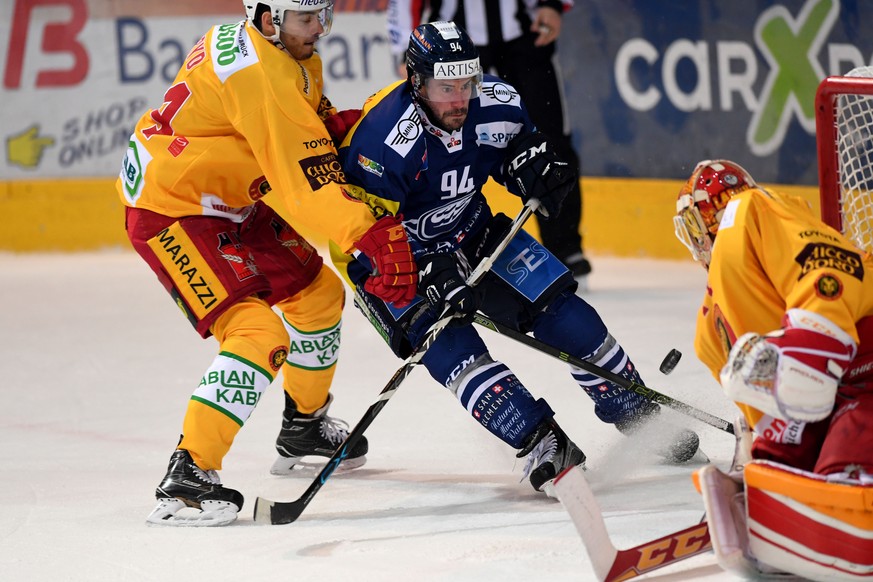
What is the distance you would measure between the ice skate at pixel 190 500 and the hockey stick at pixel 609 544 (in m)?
0.89

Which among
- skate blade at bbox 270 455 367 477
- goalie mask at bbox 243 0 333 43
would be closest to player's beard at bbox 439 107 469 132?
goalie mask at bbox 243 0 333 43

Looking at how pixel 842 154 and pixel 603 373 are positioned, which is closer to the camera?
pixel 603 373

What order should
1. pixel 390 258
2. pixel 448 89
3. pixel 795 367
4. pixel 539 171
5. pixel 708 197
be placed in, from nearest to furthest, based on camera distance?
pixel 795 367, pixel 708 197, pixel 390 258, pixel 448 89, pixel 539 171

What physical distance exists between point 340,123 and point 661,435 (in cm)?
107

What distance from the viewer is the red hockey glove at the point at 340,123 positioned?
3205mm

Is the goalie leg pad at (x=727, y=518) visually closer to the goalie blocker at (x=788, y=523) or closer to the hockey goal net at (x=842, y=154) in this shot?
the goalie blocker at (x=788, y=523)

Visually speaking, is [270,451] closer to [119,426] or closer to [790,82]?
[119,426]

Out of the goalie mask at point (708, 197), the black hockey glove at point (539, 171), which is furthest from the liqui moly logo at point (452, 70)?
the goalie mask at point (708, 197)

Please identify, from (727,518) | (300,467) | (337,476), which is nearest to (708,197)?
(727,518)

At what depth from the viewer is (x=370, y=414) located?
296 centimetres

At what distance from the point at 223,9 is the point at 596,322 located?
150 inches

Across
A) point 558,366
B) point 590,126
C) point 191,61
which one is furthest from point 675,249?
point 191,61

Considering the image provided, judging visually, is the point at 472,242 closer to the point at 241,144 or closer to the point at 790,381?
the point at 241,144

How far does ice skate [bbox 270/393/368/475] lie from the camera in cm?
342
